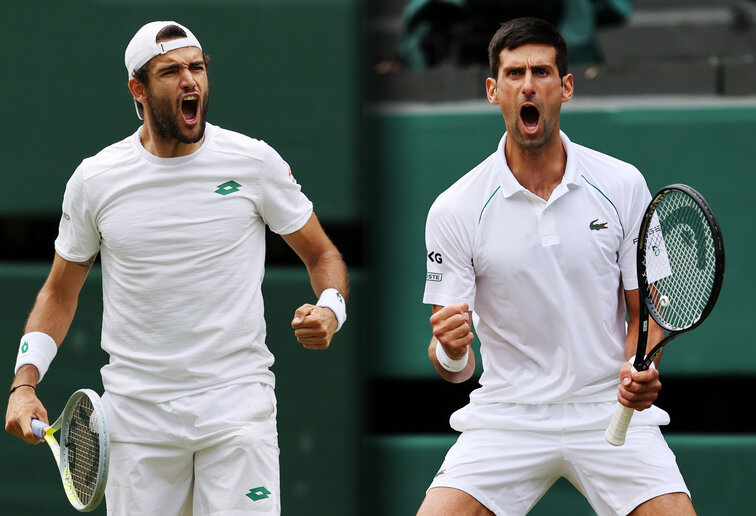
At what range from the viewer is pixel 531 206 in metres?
3.28

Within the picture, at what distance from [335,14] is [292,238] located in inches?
46.4

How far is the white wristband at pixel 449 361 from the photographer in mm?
3217

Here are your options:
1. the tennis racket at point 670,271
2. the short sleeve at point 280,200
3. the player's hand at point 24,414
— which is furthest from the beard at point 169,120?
the tennis racket at point 670,271

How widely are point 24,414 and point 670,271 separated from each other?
1.72 metres

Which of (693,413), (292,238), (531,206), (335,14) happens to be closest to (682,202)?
(531,206)

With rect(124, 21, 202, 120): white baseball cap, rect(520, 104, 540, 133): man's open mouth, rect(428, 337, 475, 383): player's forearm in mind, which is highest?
rect(124, 21, 202, 120): white baseball cap

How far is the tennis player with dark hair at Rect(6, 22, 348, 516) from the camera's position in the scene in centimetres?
317

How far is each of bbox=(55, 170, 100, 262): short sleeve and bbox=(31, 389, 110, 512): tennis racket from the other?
0.41 metres

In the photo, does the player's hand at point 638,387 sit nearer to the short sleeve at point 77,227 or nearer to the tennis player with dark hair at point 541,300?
the tennis player with dark hair at point 541,300

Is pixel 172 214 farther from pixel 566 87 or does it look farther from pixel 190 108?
pixel 566 87

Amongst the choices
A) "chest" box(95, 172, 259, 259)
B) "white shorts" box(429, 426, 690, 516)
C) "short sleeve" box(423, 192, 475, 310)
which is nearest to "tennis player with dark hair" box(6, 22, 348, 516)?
"chest" box(95, 172, 259, 259)

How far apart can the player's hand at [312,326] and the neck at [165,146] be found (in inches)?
22.6

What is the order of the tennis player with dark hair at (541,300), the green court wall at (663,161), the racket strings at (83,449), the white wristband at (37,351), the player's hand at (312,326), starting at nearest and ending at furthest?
the player's hand at (312,326)
the racket strings at (83,449)
the tennis player with dark hair at (541,300)
the white wristband at (37,351)
the green court wall at (663,161)

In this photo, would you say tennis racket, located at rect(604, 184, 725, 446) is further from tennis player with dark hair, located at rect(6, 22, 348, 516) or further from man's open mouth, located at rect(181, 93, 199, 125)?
man's open mouth, located at rect(181, 93, 199, 125)
